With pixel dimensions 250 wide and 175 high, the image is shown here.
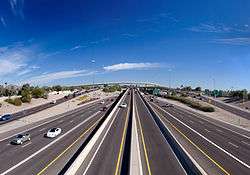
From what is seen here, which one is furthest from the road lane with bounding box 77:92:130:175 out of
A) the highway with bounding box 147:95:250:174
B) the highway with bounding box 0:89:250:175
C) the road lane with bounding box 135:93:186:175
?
the highway with bounding box 147:95:250:174

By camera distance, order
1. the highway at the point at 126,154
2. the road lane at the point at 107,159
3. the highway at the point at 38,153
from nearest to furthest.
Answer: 1. the road lane at the point at 107,159
2. the highway at the point at 126,154
3. the highway at the point at 38,153

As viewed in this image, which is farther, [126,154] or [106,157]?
[126,154]

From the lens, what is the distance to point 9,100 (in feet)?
352

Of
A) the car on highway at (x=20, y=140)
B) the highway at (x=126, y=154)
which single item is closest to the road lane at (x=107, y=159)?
the highway at (x=126, y=154)

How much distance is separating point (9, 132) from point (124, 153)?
24.6 meters

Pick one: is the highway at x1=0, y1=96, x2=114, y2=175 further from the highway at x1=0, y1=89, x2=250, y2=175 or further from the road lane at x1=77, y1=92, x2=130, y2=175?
the road lane at x1=77, y1=92, x2=130, y2=175

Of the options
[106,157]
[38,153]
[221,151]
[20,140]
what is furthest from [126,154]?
[20,140]

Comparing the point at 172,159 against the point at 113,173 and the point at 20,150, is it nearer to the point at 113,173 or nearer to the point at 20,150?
the point at 113,173

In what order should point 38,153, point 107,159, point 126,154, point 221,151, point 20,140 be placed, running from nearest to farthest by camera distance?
point 107,159, point 126,154, point 38,153, point 221,151, point 20,140

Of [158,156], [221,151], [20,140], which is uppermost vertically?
[20,140]

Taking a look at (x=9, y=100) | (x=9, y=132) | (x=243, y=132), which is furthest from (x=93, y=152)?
(x=9, y=100)

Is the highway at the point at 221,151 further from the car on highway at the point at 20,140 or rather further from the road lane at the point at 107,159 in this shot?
the car on highway at the point at 20,140

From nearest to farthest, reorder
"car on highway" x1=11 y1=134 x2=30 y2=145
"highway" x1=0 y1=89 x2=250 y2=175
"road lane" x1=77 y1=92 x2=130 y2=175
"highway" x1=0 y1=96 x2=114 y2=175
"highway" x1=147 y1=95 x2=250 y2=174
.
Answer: "road lane" x1=77 y1=92 x2=130 y2=175 → "highway" x1=0 y1=89 x2=250 y2=175 → "highway" x1=0 y1=96 x2=114 y2=175 → "highway" x1=147 y1=95 x2=250 y2=174 → "car on highway" x1=11 y1=134 x2=30 y2=145

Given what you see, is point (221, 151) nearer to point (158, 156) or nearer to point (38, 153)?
point (158, 156)
